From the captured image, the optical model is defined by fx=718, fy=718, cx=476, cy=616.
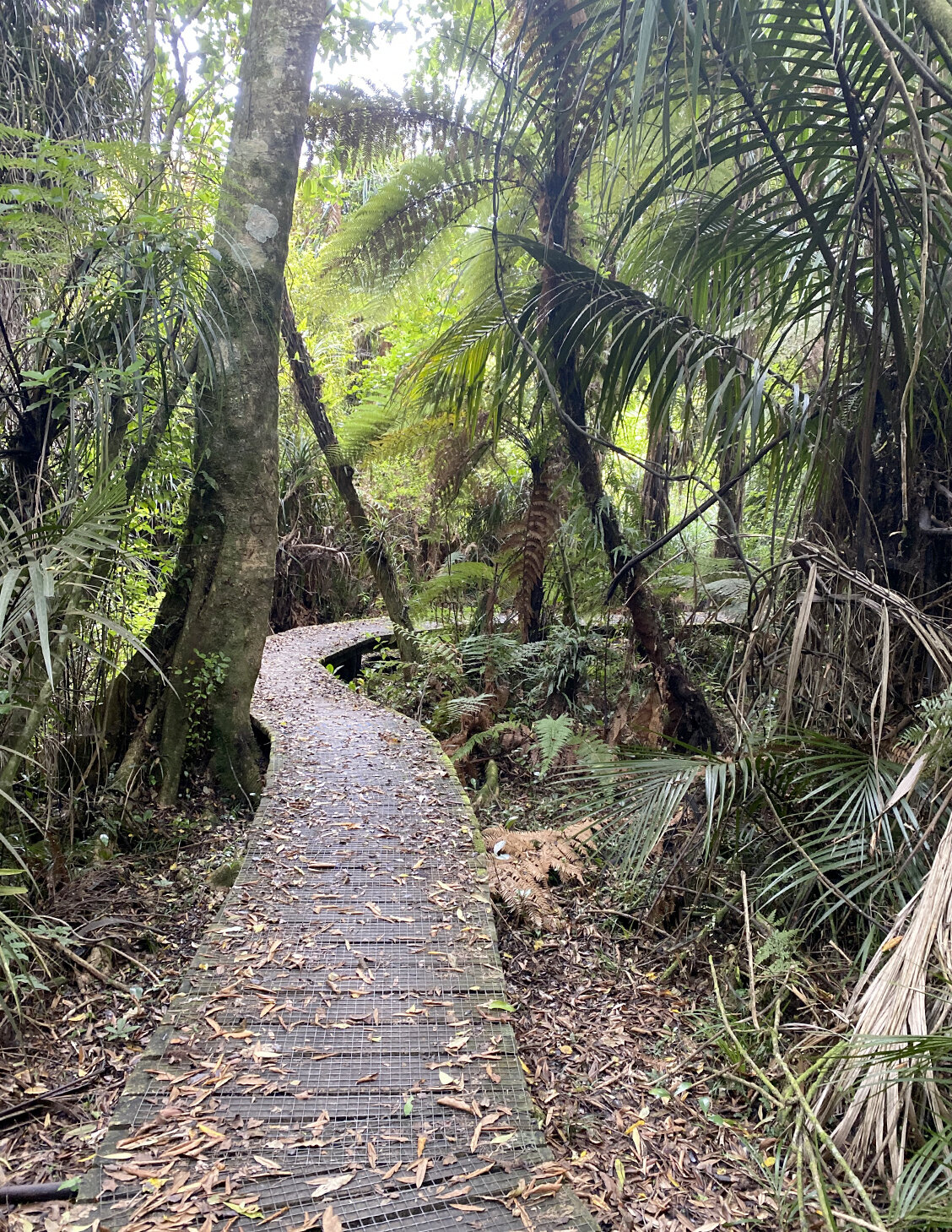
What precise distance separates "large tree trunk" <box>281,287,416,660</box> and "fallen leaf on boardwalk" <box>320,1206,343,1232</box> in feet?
19.1

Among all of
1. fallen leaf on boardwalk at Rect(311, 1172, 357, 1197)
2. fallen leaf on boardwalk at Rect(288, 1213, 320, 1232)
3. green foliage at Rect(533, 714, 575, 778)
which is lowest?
fallen leaf on boardwalk at Rect(311, 1172, 357, 1197)

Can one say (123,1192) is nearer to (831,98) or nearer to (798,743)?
(798,743)

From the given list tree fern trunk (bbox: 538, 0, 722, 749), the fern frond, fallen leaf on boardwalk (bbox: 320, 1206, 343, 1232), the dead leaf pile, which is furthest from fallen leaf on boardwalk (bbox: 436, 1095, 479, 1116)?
the fern frond

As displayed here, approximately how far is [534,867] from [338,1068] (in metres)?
1.73

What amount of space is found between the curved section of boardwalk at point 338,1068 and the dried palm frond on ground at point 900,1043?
0.73m

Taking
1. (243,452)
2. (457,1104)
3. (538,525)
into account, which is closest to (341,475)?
(538,525)

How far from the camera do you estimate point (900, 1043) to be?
169 cm

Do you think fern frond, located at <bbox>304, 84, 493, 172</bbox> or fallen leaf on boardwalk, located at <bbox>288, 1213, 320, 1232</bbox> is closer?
fallen leaf on boardwalk, located at <bbox>288, 1213, 320, 1232</bbox>

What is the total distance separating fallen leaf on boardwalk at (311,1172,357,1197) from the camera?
5.42ft

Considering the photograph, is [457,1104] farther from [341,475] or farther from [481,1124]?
[341,475]

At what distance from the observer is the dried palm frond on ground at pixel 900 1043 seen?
1663 millimetres

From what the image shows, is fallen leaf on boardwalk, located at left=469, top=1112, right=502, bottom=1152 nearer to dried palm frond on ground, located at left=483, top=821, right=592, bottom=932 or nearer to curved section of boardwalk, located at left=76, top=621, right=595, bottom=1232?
curved section of boardwalk, located at left=76, top=621, right=595, bottom=1232

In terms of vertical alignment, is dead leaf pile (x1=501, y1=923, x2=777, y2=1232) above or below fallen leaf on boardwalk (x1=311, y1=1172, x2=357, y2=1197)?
below

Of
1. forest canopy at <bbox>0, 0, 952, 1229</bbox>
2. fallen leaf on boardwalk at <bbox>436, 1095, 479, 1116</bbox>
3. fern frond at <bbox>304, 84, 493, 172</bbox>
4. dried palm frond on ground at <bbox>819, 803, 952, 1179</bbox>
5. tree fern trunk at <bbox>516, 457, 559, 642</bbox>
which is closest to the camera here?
dried palm frond on ground at <bbox>819, 803, 952, 1179</bbox>
